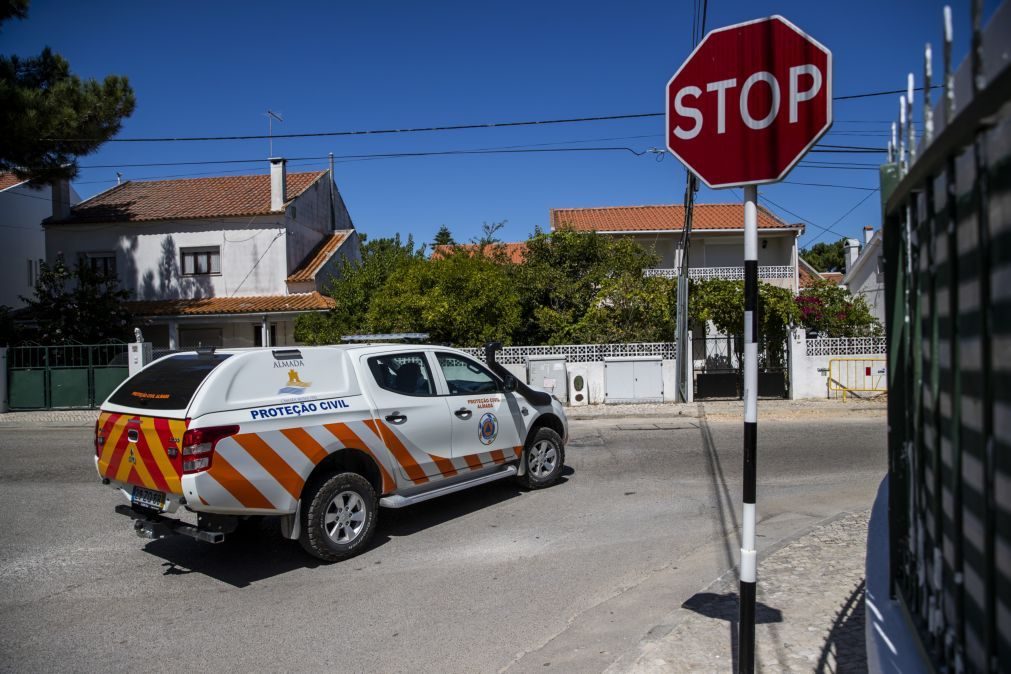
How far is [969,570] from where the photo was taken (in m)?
1.74

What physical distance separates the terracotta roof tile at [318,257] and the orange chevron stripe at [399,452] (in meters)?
20.1

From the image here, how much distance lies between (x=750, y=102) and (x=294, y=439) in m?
4.11

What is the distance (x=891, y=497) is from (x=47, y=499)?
9192mm

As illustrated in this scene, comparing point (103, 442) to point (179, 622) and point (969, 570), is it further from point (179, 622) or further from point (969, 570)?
point (969, 570)

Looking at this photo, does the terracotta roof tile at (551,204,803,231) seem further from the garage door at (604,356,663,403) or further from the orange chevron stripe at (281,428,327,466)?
the orange chevron stripe at (281,428,327,466)

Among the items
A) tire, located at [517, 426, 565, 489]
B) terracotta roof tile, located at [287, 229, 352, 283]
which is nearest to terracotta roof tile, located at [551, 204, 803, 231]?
terracotta roof tile, located at [287, 229, 352, 283]

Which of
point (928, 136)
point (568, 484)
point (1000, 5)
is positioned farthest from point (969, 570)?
point (568, 484)

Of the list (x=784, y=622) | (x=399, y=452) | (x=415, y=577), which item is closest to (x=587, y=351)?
(x=399, y=452)

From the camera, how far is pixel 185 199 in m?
28.5

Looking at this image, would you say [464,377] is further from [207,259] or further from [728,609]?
[207,259]

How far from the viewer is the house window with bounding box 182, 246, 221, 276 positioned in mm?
26344

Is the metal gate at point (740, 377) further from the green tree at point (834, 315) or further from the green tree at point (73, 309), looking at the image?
the green tree at point (73, 309)

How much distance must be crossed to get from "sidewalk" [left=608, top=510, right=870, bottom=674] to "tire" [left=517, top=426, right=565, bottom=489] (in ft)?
10.0

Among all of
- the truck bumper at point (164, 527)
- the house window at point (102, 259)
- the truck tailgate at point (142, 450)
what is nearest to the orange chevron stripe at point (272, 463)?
the truck tailgate at point (142, 450)
